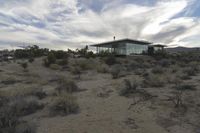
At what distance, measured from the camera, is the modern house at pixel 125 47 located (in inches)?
2183

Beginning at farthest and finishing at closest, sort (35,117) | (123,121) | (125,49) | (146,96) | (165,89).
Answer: (125,49), (165,89), (146,96), (35,117), (123,121)

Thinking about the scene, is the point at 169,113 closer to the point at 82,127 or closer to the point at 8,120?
the point at 82,127

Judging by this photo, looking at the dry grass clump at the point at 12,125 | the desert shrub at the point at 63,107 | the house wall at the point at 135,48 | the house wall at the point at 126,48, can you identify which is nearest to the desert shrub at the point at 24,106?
the desert shrub at the point at 63,107

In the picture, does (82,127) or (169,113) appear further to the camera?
(169,113)

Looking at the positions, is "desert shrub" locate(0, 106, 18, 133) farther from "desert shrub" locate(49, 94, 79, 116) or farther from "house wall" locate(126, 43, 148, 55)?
"house wall" locate(126, 43, 148, 55)

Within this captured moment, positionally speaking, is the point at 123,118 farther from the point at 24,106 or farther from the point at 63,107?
the point at 24,106

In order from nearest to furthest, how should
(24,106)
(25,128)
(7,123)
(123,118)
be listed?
(25,128) → (7,123) → (123,118) → (24,106)

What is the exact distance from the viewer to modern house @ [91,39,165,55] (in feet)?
182

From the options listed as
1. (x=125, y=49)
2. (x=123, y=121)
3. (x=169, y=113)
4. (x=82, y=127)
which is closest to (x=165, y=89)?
(x=169, y=113)

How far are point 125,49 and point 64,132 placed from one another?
4831 centimetres

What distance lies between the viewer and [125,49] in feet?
180

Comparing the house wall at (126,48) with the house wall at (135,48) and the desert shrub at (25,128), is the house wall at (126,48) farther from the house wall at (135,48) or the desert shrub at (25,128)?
the desert shrub at (25,128)

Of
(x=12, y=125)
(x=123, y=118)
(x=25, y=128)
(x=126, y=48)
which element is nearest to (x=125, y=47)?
(x=126, y=48)

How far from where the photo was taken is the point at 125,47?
55.0 m
